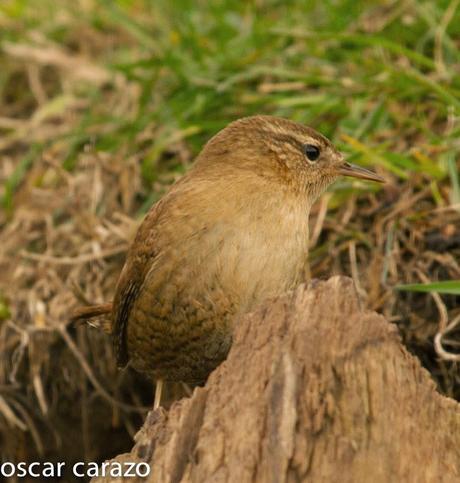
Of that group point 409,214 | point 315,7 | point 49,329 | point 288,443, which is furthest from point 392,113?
point 288,443

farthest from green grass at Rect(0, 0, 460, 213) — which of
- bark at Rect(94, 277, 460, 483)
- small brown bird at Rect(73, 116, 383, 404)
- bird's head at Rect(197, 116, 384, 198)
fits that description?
bark at Rect(94, 277, 460, 483)

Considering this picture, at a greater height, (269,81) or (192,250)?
(269,81)

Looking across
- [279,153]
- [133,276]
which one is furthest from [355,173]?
[133,276]

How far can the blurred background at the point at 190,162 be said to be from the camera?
13.3 feet

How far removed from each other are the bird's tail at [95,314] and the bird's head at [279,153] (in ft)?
2.37

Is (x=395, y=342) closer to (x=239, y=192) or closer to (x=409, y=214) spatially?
(x=239, y=192)

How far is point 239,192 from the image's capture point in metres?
3.26

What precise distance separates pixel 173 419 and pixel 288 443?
0.30m

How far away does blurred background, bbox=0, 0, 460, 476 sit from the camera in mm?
4066

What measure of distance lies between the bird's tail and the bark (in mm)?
1405

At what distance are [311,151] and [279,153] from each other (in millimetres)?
135

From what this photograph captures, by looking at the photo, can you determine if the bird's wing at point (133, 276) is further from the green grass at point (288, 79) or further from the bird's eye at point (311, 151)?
the green grass at point (288, 79)

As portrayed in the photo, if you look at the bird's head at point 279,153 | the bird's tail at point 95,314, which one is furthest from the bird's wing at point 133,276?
the bird's head at point 279,153

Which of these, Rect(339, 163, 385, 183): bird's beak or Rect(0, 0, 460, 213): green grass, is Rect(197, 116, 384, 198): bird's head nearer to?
Rect(339, 163, 385, 183): bird's beak
